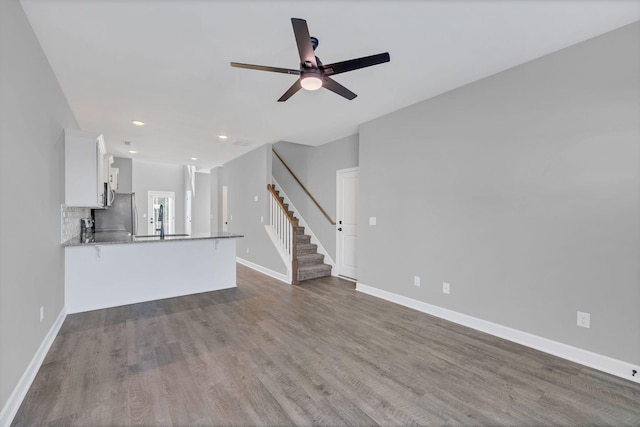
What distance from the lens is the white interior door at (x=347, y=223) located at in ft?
17.4

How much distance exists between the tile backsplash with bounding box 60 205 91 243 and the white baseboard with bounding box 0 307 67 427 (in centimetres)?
112

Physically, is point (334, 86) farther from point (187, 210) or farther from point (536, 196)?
point (187, 210)

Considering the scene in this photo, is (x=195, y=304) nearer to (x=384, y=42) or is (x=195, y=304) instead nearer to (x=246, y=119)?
(x=246, y=119)

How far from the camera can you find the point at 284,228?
5363 millimetres

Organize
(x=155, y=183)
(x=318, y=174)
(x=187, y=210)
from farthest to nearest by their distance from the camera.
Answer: (x=187, y=210)
(x=155, y=183)
(x=318, y=174)

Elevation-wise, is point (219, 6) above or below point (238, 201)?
above

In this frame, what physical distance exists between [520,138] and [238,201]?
586 cm

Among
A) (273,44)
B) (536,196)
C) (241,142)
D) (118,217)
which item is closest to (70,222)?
(118,217)

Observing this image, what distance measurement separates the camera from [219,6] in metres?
1.98

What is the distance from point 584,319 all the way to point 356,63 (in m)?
2.88

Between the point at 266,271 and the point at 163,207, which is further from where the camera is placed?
the point at 163,207

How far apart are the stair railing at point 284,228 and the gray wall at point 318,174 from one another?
86 centimetres

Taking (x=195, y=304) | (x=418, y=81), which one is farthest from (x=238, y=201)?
(x=418, y=81)

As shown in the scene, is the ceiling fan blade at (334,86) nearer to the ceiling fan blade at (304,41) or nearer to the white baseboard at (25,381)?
the ceiling fan blade at (304,41)
